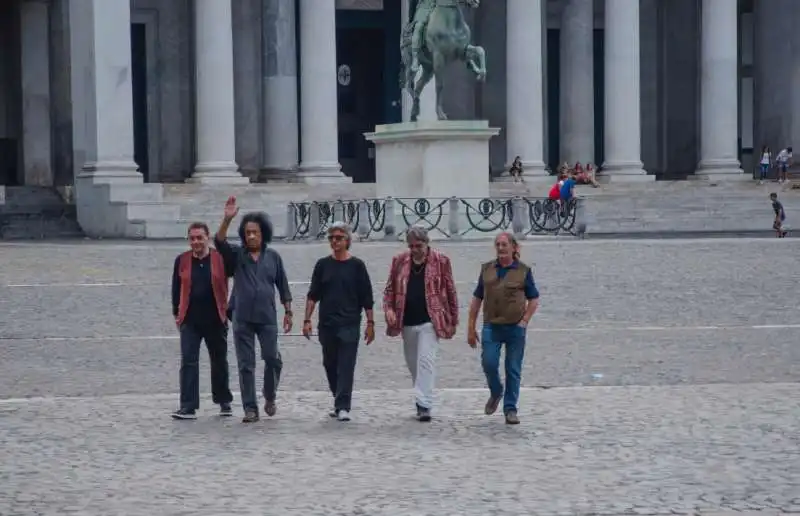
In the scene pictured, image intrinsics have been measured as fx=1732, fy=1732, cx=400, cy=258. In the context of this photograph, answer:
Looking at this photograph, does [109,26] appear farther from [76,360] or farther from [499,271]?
[499,271]

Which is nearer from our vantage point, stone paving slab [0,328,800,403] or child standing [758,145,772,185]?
stone paving slab [0,328,800,403]

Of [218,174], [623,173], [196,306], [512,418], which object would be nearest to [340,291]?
[196,306]

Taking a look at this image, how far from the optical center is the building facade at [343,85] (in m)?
48.0

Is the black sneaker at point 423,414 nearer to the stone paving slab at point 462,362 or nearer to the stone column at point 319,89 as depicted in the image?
the stone paving slab at point 462,362

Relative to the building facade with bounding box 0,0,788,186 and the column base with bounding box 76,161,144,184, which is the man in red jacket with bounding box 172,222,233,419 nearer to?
the column base with bounding box 76,161,144,184

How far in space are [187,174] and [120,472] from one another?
43.9 m

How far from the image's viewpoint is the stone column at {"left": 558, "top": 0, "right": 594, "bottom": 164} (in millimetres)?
53594

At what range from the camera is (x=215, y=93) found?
157ft

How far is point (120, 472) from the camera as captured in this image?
10633 millimetres

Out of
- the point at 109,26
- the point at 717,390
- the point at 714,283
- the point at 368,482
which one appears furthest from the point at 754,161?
the point at 368,482

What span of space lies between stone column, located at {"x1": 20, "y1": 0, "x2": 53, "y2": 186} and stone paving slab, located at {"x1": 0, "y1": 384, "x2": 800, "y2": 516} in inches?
1604

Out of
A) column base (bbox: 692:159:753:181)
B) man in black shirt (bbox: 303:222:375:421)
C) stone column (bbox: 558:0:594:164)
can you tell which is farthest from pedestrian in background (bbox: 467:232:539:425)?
stone column (bbox: 558:0:594:164)

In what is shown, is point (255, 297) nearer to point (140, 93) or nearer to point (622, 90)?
point (622, 90)

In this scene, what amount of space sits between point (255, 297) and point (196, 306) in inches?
17.9
